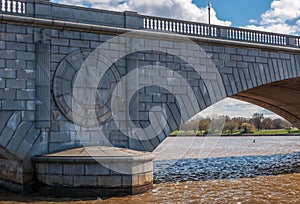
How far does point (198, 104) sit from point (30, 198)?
7.09m

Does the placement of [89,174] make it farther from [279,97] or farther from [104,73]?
[279,97]

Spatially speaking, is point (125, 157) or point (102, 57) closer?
point (125, 157)

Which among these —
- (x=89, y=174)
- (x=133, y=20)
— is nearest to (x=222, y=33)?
(x=133, y=20)

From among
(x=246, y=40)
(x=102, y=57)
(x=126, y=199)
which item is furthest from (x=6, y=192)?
(x=246, y=40)

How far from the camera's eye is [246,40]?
1753 cm

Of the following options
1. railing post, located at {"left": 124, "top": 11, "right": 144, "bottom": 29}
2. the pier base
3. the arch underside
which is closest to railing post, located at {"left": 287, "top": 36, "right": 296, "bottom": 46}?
the arch underside

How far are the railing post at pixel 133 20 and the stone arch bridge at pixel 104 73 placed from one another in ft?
0.12

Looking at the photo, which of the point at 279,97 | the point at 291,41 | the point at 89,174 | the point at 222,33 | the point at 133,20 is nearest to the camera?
the point at 89,174

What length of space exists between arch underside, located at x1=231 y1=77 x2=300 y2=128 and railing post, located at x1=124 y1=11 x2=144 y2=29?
8610 mm

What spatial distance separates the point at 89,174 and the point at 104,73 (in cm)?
367

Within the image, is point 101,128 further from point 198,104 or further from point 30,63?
point 198,104

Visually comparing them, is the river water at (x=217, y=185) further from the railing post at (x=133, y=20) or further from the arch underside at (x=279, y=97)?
the railing post at (x=133, y=20)

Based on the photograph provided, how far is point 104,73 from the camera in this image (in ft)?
45.7

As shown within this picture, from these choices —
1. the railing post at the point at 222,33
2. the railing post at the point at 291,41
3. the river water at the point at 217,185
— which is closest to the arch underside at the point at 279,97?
the railing post at the point at 291,41
